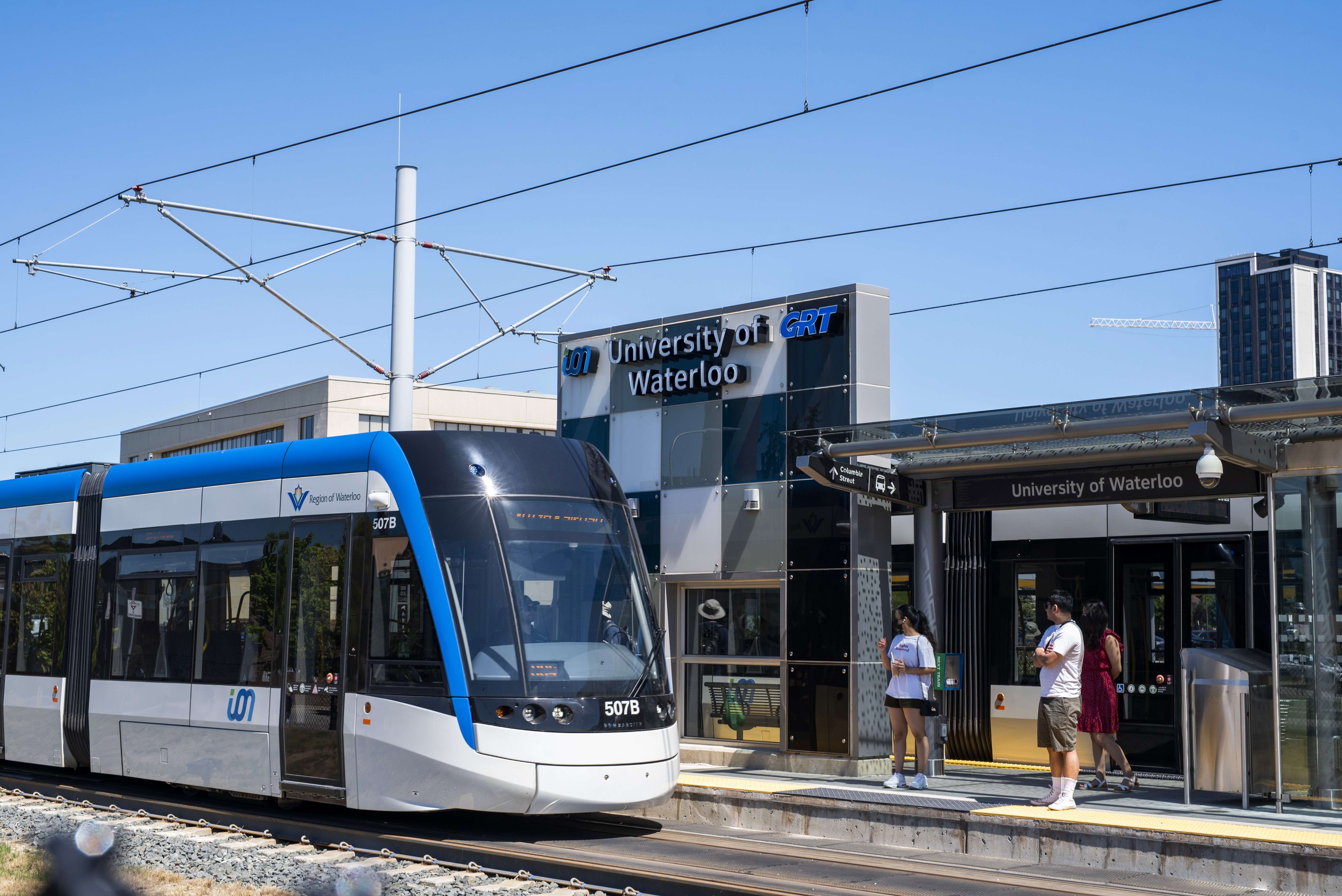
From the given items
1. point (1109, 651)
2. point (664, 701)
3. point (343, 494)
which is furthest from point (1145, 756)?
point (343, 494)

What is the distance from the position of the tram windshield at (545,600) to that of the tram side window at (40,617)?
19.0 ft

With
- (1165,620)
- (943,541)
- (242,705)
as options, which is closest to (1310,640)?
(1165,620)

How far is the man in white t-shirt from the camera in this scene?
10703 mm

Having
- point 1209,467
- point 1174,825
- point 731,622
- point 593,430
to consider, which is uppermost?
point 593,430

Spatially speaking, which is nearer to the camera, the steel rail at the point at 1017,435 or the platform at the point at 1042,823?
the platform at the point at 1042,823

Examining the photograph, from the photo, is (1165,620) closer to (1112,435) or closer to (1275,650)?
(1275,650)

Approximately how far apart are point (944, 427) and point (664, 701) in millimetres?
3523

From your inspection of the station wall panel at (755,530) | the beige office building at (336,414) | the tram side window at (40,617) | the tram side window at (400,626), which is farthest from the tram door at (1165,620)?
the beige office building at (336,414)

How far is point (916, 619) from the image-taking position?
12.6 meters

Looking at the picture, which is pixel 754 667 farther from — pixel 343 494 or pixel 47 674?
pixel 47 674

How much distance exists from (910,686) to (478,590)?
4270mm

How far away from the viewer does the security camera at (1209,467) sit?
34.3ft

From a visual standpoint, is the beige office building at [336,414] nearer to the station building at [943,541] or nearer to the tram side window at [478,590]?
the station building at [943,541]

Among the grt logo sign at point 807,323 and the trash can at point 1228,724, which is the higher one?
the grt logo sign at point 807,323
